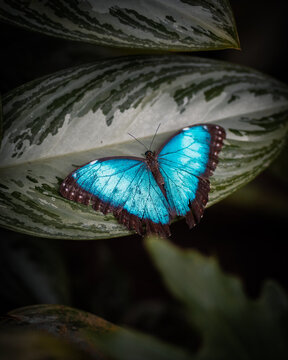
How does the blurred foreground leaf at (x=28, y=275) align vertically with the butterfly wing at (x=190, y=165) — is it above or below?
below

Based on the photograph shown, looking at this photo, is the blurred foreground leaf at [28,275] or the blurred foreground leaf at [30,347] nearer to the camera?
the blurred foreground leaf at [30,347]

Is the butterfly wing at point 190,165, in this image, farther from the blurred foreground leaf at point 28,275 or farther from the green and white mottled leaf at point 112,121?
the blurred foreground leaf at point 28,275

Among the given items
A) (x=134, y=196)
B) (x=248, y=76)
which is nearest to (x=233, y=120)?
(x=248, y=76)

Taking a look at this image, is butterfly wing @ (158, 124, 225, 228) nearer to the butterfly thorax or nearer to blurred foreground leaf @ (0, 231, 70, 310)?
the butterfly thorax

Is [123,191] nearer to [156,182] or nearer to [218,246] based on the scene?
[156,182]

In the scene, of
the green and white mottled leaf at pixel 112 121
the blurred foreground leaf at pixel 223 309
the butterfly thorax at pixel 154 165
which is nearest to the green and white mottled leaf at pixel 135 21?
the green and white mottled leaf at pixel 112 121

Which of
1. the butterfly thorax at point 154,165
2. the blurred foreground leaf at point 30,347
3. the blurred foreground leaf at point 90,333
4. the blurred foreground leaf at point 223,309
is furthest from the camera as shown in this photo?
the blurred foreground leaf at point 223,309

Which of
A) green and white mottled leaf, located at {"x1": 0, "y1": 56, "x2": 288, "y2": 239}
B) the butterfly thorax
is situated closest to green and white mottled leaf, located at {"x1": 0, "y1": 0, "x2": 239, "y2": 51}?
green and white mottled leaf, located at {"x1": 0, "y1": 56, "x2": 288, "y2": 239}

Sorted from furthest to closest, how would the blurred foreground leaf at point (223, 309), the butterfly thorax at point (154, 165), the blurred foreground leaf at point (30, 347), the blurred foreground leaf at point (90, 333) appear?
the blurred foreground leaf at point (223, 309), the butterfly thorax at point (154, 165), the blurred foreground leaf at point (90, 333), the blurred foreground leaf at point (30, 347)
